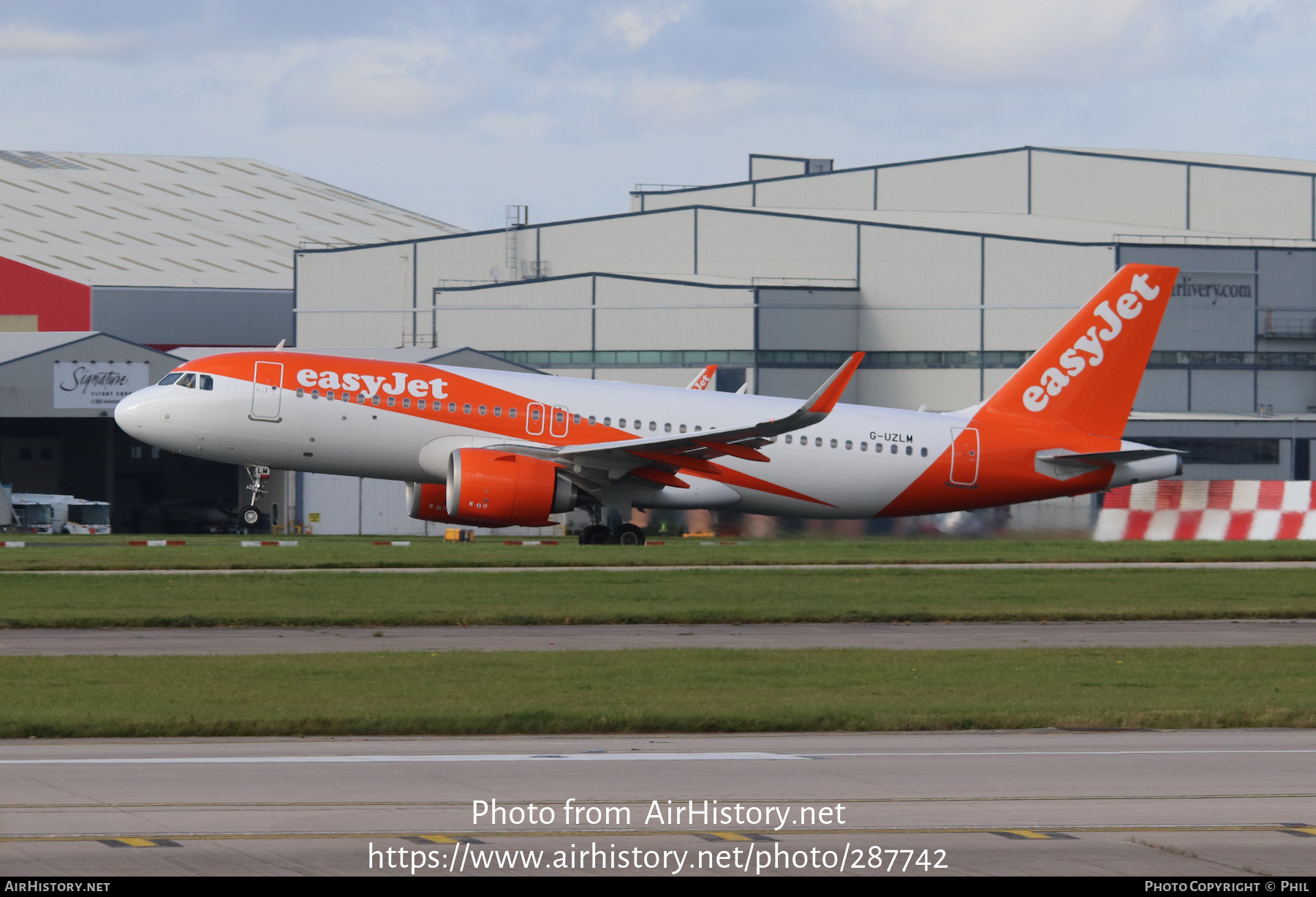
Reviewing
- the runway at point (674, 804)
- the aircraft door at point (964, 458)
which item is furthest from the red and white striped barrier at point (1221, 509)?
the runway at point (674, 804)

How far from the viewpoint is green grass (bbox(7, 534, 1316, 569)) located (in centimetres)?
3306

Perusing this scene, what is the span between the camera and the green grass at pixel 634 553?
108 feet

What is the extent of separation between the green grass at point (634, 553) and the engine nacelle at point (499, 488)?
861mm

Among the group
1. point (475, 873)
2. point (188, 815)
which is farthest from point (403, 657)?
point (475, 873)

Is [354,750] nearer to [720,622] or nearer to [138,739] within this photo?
[138,739]

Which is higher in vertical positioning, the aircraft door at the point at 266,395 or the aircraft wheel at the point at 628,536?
the aircraft door at the point at 266,395

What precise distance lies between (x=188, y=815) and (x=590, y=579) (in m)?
18.8

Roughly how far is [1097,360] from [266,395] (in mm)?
19368

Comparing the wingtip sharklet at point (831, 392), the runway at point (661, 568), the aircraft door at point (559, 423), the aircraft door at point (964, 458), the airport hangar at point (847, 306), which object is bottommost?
the runway at point (661, 568)

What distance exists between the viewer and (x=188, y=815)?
35.1 feet

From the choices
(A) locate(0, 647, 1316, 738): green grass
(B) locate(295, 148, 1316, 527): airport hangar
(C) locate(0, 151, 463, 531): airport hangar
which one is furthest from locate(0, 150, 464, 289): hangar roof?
(A) locate(0, 647, 1316, 738): green grass

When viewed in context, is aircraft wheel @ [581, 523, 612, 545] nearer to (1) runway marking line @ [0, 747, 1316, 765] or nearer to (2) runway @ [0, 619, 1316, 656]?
(2) runway @ [0, 619, 1316, 656]

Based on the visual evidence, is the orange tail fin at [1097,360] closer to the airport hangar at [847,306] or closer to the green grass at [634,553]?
the green grass at [634,553]

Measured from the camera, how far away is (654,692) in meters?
17.4
